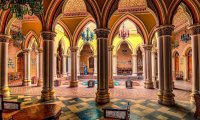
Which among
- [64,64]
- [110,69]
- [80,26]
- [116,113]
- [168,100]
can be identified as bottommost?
[168,100]

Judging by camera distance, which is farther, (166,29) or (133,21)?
(133,21)

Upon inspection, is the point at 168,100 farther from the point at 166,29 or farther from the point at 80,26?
the point at 80,26

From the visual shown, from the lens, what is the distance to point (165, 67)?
6148 mm

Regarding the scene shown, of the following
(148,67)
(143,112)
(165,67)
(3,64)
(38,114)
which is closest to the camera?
(38,114)

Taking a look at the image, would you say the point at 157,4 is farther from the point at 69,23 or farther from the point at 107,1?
the point at 69,23

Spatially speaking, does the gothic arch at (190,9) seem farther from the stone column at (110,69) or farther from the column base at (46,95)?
the column base at (46,95)

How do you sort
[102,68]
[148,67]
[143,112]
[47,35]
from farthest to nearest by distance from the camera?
[148,67], [47,35], [102,68], [143,112]

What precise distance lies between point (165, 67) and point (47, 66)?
5.62 m

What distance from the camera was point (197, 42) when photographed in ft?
20.8

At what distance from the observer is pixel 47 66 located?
7023 millimetres

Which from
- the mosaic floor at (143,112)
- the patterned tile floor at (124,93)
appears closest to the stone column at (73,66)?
the patterned tile floor at (124,93)

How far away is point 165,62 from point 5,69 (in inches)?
331

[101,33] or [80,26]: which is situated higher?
[80,26]

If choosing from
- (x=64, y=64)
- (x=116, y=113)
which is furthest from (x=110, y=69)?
(x=64, y=64)
